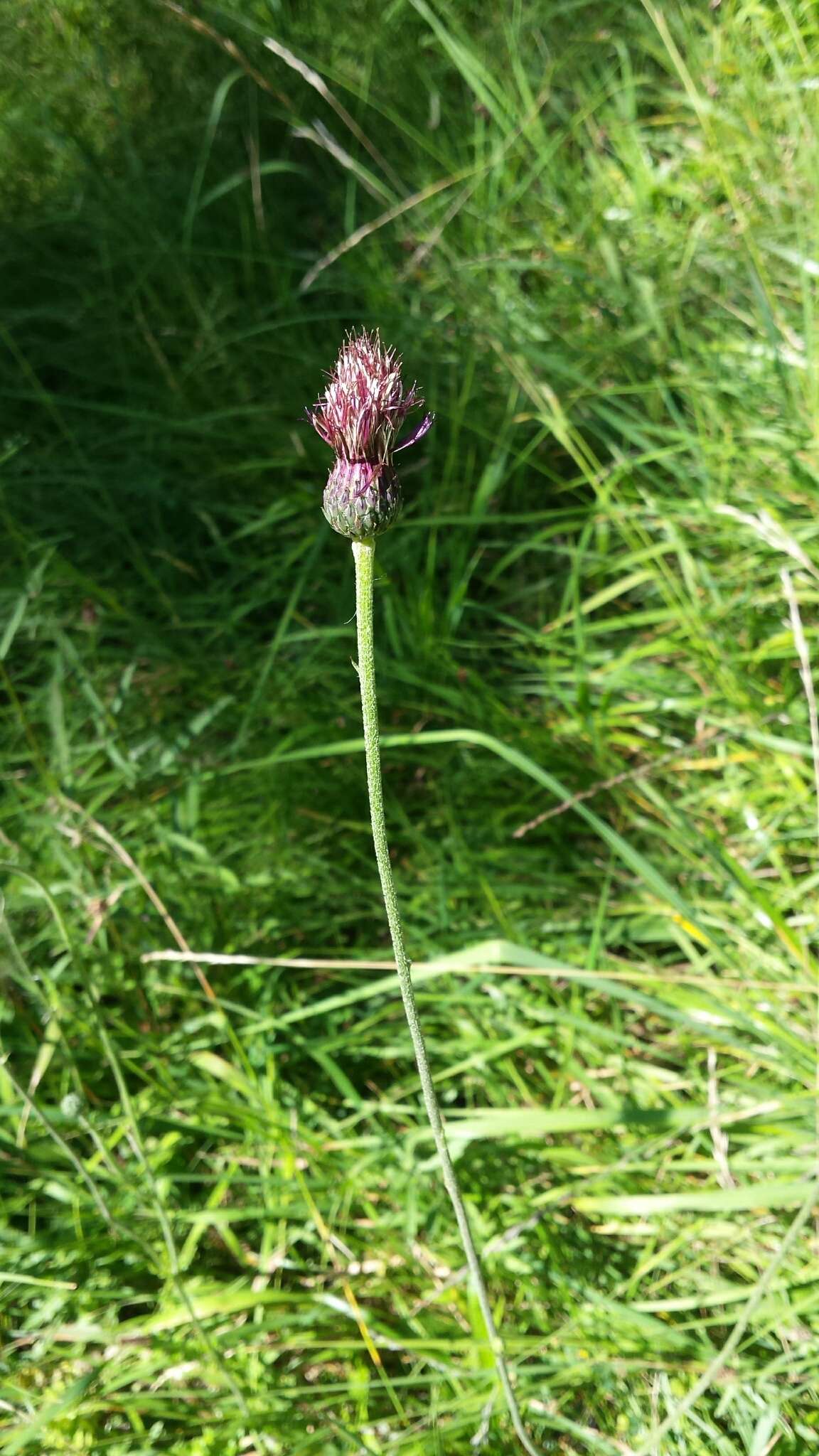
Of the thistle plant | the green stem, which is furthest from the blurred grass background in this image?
the thistle plant

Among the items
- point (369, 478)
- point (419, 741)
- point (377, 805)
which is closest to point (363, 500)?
point (369, 478)

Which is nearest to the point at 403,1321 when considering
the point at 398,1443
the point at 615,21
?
the point at 398,1443

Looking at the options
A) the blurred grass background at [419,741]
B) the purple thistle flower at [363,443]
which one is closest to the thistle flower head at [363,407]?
the purple thistle flower at [363,443]

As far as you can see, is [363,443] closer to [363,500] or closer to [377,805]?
[363,500]

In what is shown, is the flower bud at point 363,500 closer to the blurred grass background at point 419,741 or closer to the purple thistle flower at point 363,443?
the purple thistle flower at point 363,443

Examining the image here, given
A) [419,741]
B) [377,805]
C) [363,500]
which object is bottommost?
[419,741]

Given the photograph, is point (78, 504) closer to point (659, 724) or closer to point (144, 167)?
point (144, 167)
